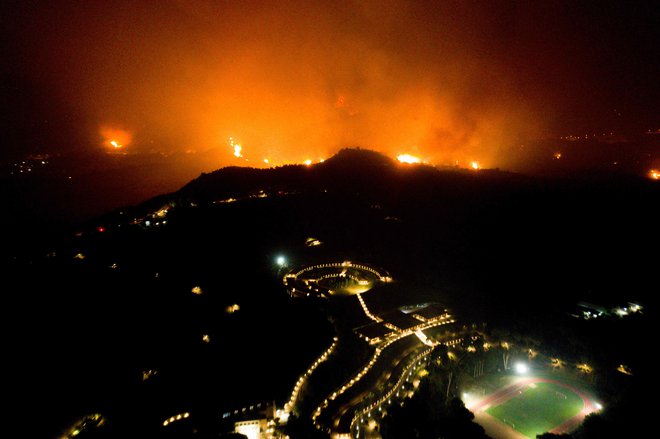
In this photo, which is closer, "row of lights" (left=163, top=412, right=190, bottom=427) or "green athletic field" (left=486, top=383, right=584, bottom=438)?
"row of lights" (left=163, top=412, right=190, bottom=427)

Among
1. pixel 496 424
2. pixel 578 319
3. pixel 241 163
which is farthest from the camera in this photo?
pixel 241 163

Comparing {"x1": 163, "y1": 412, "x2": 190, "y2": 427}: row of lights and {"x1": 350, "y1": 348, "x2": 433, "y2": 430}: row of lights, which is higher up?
{"x1": 163, "y1": 412, "x2": 190, "y2": 427}: row of lights

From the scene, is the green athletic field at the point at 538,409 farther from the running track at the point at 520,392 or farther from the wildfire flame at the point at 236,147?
the wildfire flame at the point at 236,147

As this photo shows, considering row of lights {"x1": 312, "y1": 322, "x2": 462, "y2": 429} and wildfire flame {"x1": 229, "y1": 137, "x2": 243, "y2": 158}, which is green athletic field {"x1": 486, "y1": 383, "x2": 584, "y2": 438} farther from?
wildfire flame {"x1": 229, "y1": 137, "x2": 243, "y2": 158}

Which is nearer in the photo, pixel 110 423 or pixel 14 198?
pixel 110 423

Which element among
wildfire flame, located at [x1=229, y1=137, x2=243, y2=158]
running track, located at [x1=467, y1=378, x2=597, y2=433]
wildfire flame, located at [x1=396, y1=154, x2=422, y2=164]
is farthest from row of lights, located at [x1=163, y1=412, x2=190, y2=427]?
wildfire flame, located at [x1=229, y1=137, x2=243, y2=158]

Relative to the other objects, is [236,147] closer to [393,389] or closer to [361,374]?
[361,374]

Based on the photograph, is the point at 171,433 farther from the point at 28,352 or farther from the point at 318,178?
the point at 318,178

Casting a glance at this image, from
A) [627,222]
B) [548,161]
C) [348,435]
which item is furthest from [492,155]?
[348,435]
